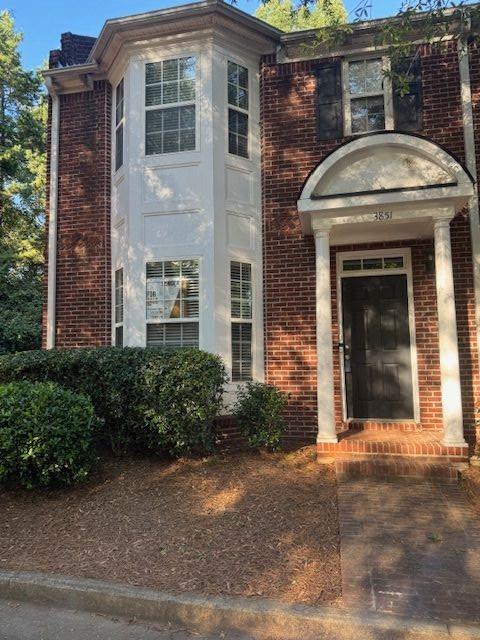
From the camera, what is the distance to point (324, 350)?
6.27 m

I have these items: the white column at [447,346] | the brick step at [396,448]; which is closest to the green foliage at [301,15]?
the white column at [447,346]

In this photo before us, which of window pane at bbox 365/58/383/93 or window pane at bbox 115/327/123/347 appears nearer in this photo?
window pane at bbox 365/58/383/93

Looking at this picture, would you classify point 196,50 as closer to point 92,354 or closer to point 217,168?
point 217,168

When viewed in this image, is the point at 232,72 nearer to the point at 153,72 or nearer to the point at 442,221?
the point at 153,72

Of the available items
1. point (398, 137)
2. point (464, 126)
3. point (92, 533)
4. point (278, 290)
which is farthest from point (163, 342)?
point (464, 126)

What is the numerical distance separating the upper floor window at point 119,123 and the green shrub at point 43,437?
4708 mm

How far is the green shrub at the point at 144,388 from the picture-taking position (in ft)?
19.1

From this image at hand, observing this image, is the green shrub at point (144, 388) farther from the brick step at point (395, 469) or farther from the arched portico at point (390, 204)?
the brick step at point (395, 469)

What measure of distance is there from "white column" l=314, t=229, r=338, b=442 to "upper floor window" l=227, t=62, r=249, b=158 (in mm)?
2290

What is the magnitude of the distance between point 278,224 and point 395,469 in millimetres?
3985

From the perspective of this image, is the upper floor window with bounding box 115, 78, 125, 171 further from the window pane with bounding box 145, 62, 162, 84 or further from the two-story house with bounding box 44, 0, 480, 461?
the window pane with bounding box 145, 62, 162, 84

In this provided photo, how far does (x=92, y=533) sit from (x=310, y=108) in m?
6.71

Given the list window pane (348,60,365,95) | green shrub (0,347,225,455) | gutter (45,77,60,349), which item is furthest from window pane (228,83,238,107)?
green shrub (0,347,225,455)

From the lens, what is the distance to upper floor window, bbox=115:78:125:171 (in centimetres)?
829
